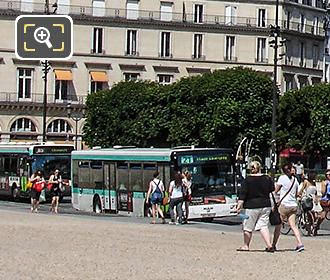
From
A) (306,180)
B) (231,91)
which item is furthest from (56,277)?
(231,91)

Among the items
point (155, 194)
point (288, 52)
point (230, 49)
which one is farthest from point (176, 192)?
point (288, 52)

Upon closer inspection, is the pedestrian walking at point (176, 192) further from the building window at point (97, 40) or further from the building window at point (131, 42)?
the building window at point (131, 42)

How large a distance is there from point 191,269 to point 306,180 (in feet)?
41.6

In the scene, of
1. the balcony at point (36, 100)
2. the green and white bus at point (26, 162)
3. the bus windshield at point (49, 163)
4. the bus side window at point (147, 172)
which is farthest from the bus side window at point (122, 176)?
the balcony at point (36, 100)

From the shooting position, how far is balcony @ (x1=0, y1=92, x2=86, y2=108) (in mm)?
88938

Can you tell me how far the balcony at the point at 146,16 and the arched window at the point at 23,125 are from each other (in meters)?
9.44

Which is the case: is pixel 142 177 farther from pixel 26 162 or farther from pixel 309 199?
pixel 26 162

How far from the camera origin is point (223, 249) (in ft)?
66.2

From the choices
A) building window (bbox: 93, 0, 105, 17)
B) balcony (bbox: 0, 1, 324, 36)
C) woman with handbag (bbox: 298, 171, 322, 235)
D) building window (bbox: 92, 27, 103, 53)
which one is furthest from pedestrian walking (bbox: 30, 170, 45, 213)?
building window (bbox: 93, 0, 105, 17)

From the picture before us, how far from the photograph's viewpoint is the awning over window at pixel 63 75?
9029cm

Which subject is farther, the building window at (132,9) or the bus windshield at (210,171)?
the building window at (132,9)

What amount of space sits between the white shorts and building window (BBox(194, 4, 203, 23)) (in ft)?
247

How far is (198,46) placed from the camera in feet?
307

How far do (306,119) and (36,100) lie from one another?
24084 mm
